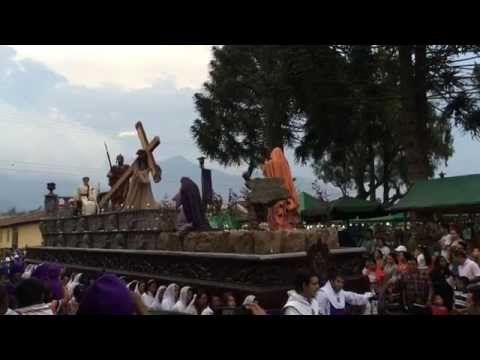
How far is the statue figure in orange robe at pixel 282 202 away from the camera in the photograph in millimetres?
9719

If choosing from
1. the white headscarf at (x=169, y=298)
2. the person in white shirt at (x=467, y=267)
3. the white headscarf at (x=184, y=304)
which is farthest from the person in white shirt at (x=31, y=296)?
the person in white shirt at (x=467, y=267)

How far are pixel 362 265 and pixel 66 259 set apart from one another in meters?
9.43

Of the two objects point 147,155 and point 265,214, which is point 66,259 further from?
Answer: point 265,214

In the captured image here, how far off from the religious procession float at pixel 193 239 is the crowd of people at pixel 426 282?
611 mm

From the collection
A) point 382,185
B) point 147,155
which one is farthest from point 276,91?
point 382,185

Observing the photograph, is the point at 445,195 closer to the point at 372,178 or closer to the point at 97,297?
the point at 97,297

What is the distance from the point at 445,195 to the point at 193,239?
24.1 feet

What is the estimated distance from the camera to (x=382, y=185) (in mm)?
31656

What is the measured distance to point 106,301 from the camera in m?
2.40

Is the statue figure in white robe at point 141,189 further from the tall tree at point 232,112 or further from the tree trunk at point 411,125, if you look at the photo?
the tall tree at point 232,112

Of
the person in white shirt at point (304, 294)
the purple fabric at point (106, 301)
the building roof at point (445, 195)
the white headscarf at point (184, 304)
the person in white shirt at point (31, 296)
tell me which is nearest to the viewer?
the purple fabric at point (106, 301)

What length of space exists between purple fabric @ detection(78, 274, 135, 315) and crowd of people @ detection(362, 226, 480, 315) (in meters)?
4.44

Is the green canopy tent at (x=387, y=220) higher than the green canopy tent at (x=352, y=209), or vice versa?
the green canopy tent at (x=352, y=209)

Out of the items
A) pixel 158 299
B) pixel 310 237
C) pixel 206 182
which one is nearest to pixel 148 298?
pixel 158 299
